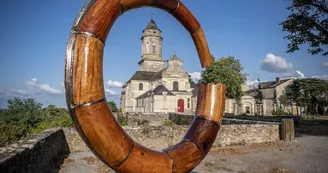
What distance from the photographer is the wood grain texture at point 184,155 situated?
1558 mm

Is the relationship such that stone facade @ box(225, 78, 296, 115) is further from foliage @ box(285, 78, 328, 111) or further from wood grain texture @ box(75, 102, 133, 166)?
wood grain texture @ box(75, 102, 133, 166)

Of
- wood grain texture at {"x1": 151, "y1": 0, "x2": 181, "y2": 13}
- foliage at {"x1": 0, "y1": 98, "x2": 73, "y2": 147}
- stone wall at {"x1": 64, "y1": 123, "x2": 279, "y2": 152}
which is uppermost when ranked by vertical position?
wood grain texture at {"x1": 151, "y1": 0, "x2": 181, "y2": 13}

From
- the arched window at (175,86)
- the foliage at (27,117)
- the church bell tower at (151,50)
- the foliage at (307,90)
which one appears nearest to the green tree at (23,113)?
the foliage at (27,117)

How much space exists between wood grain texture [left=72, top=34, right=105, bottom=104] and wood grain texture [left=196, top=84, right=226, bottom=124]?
0.96 m

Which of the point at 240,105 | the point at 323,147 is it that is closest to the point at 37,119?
the point at 323,147

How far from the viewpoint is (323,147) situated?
37.9 ft

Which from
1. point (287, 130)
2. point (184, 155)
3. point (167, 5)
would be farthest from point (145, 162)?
point (287, 130)

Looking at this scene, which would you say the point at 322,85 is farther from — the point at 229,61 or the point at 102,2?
the point at 102,2

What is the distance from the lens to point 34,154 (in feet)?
19.0

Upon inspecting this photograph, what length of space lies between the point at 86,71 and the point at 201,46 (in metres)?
1.15

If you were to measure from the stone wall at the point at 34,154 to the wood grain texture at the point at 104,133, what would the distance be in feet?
10.4

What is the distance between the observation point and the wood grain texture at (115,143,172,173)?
138 cm

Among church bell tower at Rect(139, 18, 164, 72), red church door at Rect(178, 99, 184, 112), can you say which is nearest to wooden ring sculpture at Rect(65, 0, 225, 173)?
red church door at Rect(178, 99, 184, 112)

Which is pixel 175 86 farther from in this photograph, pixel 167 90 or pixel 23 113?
pixel 23 113
